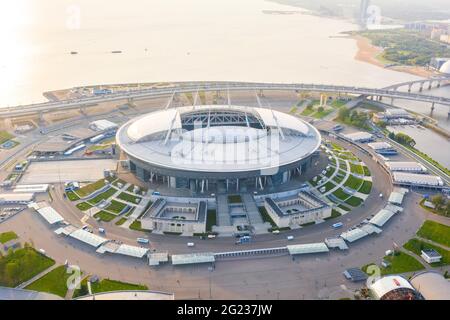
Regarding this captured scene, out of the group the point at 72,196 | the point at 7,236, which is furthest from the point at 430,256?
the point at 7,236

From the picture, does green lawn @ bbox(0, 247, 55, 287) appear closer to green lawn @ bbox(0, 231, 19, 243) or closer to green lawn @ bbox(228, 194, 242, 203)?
green lawn @ bbox(0, 231, 19, 243)

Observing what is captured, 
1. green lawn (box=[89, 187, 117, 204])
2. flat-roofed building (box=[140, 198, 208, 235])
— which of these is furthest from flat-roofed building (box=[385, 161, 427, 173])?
green lawn (box=[89, 187, 117, 204])

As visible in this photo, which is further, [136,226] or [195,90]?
[195,90]

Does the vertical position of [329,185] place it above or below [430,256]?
above

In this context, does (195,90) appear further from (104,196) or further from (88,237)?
(88,237)
